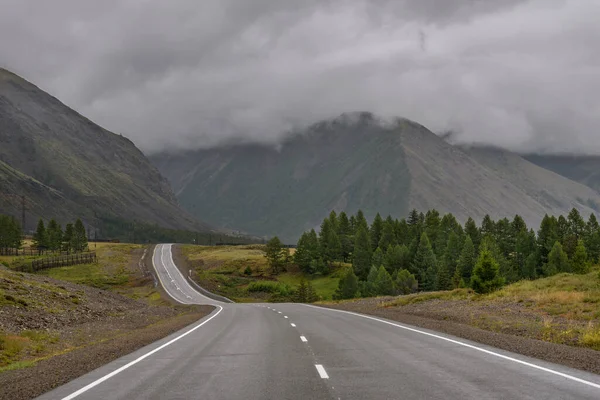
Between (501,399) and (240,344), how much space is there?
11829mm

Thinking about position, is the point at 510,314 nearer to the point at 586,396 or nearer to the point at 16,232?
the point at 586,396

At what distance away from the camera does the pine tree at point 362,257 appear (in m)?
122

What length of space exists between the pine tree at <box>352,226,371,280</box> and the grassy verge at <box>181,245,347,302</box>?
18.8 feet

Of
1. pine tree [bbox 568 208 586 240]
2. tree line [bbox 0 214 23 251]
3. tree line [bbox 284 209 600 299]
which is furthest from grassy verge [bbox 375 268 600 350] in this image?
tree line [bbox 0 214 23 251]

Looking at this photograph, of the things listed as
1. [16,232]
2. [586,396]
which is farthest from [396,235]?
[586,396]

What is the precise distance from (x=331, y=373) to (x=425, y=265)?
325 feet

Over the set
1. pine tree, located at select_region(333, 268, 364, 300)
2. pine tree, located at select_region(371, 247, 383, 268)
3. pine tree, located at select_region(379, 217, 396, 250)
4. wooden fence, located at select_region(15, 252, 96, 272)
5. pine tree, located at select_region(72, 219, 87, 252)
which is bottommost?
pine tree, located at select_region(333, 268, 364, 300)

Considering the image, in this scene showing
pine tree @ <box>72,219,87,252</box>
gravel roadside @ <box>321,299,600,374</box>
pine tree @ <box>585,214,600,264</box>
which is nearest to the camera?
gravel roadside @ <box>321,299,600,374</box>

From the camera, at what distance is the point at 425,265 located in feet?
357

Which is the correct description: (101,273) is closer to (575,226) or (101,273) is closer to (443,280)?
(443,280)

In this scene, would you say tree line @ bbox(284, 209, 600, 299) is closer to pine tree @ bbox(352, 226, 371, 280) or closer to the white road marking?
pine tree @ bbox(352, 226, 371, 280)

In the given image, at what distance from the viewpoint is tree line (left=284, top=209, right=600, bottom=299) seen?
96188 millimetres

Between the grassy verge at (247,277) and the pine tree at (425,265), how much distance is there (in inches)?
711

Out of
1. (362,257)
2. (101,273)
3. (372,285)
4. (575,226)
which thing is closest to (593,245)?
(575,226)
